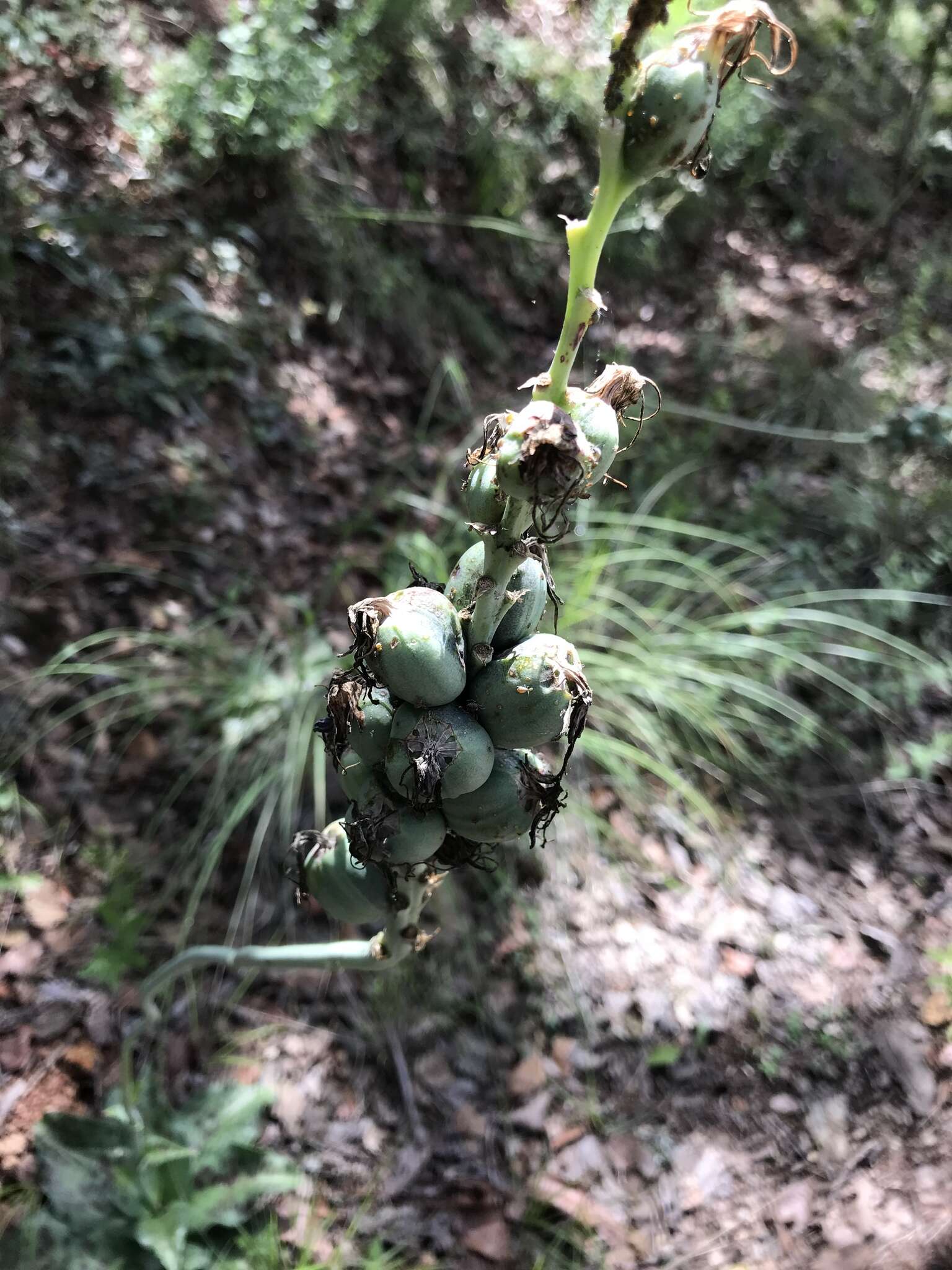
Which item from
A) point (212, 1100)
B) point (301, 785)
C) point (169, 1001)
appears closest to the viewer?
point (212, 1100)

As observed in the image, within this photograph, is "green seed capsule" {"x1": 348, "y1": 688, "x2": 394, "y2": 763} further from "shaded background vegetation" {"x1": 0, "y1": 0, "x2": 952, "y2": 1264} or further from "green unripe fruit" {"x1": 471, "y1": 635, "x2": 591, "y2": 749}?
"shaded background vegetation" {"x1": 0, "y1": 0, "x2": 952, "y2": 1264}

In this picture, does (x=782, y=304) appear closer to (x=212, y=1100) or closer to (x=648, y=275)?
(x=648, y=275)

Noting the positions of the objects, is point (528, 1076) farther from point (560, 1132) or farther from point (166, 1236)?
point (166, 1236)

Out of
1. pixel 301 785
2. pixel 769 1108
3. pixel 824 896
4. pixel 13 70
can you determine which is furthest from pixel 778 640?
pixel 13 70

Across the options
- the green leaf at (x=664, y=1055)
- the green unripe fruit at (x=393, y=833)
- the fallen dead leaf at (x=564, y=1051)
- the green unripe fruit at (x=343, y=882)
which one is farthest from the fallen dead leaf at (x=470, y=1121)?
the green unripe fruit at (x=393, y=833)

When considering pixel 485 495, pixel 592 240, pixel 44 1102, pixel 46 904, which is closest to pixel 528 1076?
pixel 44 1102

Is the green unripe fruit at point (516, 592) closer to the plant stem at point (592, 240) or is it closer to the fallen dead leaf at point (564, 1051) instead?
the plant stem at point (592, 240)

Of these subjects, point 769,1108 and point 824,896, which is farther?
point 824,896

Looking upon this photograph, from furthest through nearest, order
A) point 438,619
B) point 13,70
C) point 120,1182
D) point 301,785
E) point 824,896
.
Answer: point 13,70 < point 824,896 < point 301,785 < point 120,1182 < point 438,619
